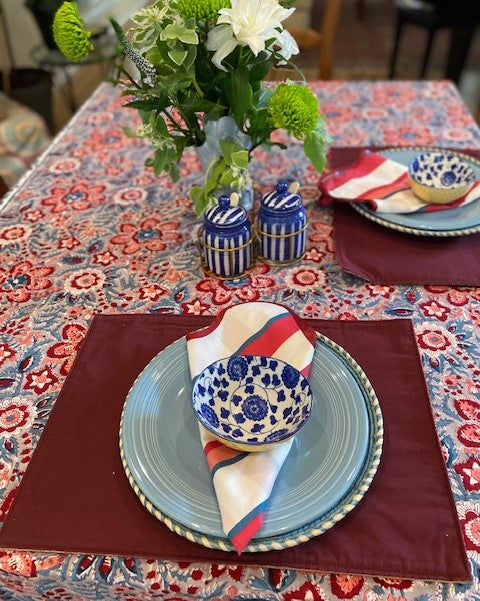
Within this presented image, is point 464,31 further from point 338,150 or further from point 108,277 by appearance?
point 108,277

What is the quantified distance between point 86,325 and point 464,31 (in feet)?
8.62

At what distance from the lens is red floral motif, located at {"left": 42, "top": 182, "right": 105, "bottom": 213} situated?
42.4 inches

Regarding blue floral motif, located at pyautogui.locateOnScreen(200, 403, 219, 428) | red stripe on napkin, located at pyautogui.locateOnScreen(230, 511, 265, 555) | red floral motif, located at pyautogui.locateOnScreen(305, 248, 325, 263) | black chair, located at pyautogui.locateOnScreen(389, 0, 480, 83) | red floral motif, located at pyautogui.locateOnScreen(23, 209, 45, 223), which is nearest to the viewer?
red stripe on napkin, located at pyautogui.locateOnScreen(230, 511, 265, 555)

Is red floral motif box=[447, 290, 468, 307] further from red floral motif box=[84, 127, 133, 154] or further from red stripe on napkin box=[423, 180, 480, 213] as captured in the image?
red floral motif box=[84, 127, 133, 154]

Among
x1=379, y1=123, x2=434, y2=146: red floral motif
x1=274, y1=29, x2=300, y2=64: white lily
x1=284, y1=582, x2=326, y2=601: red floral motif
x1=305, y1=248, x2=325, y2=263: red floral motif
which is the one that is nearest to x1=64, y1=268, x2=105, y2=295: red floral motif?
x1=305, y1=248, x2=325, y2=263: red floral motif

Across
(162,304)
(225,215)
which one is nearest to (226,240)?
(225,215)

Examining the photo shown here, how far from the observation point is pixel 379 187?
0.98m

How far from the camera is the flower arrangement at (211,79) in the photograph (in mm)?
714

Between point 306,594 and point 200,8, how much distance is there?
713 mm

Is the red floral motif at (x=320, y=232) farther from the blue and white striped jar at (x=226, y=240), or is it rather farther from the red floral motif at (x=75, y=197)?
the red floral motif at (x=75, y=197)

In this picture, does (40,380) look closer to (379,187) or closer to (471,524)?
(471,524)

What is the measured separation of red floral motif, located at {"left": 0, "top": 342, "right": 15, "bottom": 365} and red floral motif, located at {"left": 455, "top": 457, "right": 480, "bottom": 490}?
613 millimetres

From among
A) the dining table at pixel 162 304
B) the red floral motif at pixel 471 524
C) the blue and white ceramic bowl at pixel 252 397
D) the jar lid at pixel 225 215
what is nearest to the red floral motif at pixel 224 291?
the dining table at pixel 162 304

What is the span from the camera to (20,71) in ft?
8.59
